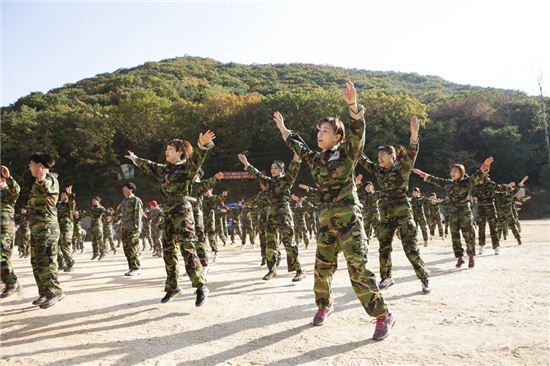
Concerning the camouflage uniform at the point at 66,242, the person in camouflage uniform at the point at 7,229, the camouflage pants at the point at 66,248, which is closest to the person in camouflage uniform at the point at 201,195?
the person in camouflage uniform at the point at 7,229

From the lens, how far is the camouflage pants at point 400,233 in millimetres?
5602

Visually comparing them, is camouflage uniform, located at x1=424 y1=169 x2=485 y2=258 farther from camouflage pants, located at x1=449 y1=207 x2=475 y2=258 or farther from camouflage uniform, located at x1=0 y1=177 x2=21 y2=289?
camouflage uniform, located at x1=0 y1=177 x2=21 y2=289

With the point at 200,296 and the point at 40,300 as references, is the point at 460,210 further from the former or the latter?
the point at 40,300

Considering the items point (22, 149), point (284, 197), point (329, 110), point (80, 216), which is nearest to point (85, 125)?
point (22, 149)

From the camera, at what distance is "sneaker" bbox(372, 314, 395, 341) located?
11.8 feet

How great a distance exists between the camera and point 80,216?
535 inches

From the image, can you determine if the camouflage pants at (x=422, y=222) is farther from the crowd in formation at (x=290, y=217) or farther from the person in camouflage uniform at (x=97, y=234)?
the person in camouflage uniform at (x=97, y=234)

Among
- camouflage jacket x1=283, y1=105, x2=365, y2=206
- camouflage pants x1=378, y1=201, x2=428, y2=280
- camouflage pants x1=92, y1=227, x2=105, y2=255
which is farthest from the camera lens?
camouflage pants x1=92, y1=227, x2=105, y2=255

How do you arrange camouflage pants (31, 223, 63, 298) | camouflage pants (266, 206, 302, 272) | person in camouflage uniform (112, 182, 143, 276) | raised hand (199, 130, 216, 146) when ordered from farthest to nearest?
person in camouflage uniform (112, 182, 143, 276), camouflage pants (266, 206, 302, 272), camouflage pants (31, 223, 63, 298), raised hand (199, 130, 216, 146)

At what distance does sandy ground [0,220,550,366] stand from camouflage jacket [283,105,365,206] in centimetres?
136

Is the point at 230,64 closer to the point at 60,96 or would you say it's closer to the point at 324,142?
the point at 60,96

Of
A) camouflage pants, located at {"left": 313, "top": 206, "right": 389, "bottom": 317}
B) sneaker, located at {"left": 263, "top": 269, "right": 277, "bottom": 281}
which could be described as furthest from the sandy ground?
camouflage pants, located at {"left": 313, "top": 206, "right": 389, "bottom": 317}

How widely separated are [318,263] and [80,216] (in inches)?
472

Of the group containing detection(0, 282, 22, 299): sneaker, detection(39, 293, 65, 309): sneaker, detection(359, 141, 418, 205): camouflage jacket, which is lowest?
detection(39, 293, 65, 309): sneaker
